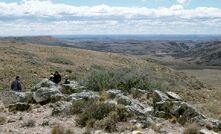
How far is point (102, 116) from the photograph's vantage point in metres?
14.1

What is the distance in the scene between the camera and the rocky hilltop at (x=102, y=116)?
1315 centimetres

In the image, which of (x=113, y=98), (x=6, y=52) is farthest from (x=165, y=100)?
(x=6, y=52)

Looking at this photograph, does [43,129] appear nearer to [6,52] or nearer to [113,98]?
[113,98]

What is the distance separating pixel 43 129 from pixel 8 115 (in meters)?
3.02

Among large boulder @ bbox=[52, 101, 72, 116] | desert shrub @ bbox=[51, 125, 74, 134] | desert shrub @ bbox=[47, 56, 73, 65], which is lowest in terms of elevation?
desert shrub @ bbox=[47, 56, 73, 65]

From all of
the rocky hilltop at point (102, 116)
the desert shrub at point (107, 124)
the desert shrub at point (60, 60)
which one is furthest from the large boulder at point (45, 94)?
the desert shrub at point (60, 60)

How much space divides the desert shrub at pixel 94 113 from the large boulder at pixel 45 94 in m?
3.75

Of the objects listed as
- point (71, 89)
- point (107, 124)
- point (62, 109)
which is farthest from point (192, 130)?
point (71, 89)

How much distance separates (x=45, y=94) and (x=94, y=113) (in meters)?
4.49

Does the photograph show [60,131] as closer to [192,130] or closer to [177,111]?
[192,130]

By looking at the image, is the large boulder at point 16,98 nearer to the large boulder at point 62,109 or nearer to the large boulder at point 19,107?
the large boulder at point 19,107

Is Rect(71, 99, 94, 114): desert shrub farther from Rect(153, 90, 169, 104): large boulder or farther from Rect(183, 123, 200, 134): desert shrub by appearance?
Rect(183, 123, 200, 134): desert shrub

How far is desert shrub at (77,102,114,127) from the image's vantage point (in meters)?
14.1

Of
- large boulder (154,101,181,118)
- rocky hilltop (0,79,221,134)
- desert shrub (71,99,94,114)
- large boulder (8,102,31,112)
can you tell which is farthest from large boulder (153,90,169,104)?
large boulder (8,102,31,112)
